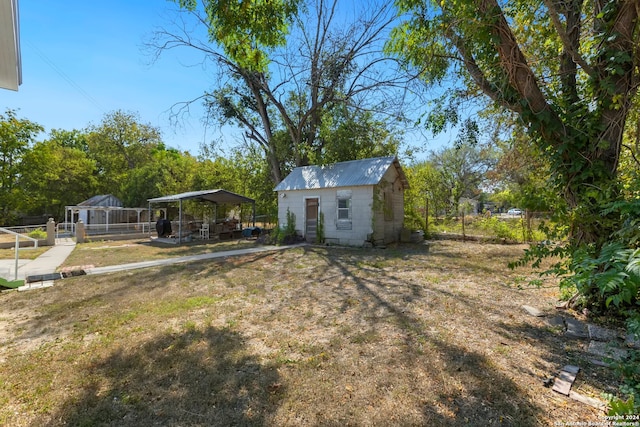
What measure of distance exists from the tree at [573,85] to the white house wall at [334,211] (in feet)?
23.7

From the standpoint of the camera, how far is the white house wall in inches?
464

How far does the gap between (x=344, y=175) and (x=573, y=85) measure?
28.9 ft

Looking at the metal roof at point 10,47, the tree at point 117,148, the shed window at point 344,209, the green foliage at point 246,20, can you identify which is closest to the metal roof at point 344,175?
the shed window at point 344,209

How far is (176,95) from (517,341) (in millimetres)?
16527

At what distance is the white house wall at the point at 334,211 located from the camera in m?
11.8

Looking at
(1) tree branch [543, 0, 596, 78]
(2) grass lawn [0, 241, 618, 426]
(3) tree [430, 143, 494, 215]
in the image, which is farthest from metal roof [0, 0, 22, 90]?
(3) tree [430, 143, 494, 215]

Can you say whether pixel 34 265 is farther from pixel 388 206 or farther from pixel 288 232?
pixel 388 206

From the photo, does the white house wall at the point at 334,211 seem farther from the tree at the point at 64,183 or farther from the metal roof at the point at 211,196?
the tree at the point at 64,183

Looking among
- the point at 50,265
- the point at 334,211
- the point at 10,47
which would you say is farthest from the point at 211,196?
the point at 10,47

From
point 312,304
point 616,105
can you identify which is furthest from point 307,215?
point 616,105

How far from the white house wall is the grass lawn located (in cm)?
575

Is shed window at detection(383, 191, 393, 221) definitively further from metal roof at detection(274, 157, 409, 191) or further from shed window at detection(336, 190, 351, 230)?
shed window at detection(336, 190, 351, 230)

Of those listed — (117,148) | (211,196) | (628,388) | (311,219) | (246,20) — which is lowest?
(628,388)

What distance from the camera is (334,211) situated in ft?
41.6
